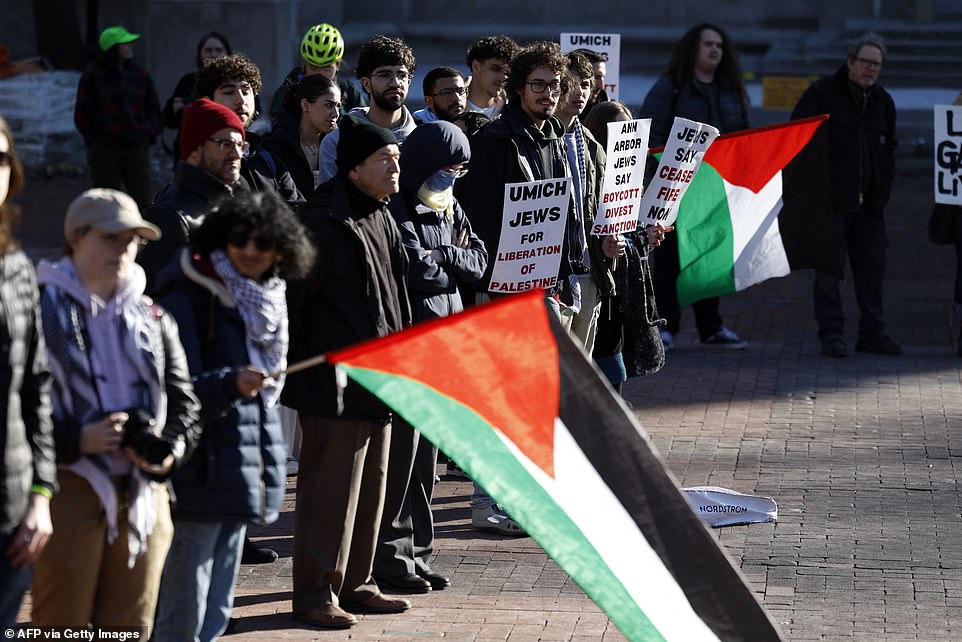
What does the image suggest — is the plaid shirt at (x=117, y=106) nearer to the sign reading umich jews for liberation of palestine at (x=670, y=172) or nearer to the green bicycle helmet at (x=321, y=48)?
the green bicycle helmet at (x=321, y=48)

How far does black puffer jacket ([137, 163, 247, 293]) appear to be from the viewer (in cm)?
557

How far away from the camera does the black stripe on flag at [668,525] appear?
14.8 ft

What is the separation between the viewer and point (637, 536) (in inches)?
177

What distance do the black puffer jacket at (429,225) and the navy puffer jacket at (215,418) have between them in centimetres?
160

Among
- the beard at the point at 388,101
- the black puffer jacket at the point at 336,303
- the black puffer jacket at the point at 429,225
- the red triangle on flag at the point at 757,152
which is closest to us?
the black puffer jacket at the point at 336,303

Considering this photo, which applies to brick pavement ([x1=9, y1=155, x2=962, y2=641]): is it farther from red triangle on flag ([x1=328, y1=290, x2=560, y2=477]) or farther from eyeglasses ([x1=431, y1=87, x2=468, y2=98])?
eyeglasses ([x1=431, y1=87, x2=468, y2=98])

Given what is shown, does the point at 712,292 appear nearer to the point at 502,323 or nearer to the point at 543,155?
the point at 543,155

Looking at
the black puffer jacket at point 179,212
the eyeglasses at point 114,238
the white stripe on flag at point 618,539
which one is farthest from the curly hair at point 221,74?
the white stripe on flag at point 618,539

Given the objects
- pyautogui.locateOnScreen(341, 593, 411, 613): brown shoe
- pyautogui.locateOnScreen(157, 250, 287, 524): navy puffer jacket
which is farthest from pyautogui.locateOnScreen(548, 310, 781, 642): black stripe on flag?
pyautogui.locateOnScreen(341, 593, 411, 613): brown shoe

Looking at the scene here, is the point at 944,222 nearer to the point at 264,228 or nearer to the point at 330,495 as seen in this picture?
the point at 330,495

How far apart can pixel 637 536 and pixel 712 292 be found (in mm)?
5110

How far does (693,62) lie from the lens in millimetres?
11688

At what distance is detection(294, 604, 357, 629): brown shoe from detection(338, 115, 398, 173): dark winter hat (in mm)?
1570

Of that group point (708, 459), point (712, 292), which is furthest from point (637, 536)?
point (712, 292)
